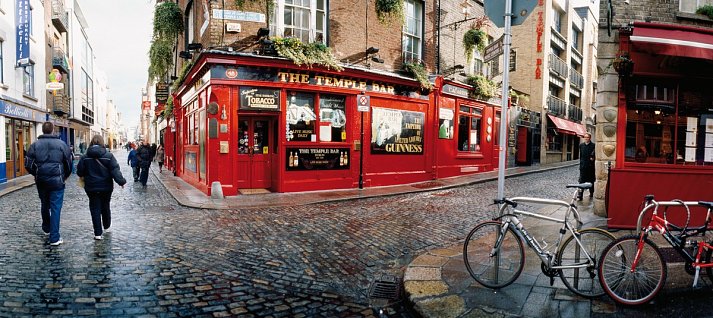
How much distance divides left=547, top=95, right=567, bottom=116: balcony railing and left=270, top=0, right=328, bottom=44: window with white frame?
19.9 meters

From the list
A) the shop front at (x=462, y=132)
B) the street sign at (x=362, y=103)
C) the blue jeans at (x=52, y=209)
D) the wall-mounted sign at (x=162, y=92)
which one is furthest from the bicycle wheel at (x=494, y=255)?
the wall-mounted sign at (x=162, y=92)

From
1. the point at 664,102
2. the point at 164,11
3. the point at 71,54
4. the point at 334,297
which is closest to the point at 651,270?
the point at 334,297

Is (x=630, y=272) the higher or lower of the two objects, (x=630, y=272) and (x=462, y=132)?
the lower

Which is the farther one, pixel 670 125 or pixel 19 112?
pixel 19 112

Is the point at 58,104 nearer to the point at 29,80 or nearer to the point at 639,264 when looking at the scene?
the point at 29,80

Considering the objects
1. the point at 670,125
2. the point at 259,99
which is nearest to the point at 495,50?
the point at 670,125

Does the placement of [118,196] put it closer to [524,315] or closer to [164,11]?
[164,11]

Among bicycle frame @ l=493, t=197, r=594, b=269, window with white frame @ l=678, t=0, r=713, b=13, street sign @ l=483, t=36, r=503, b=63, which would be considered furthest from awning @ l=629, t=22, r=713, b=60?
bicycle frame @ l=493, t=197, r=594, b=269

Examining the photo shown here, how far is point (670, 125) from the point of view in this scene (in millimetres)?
6816

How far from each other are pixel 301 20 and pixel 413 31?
473 centimetres

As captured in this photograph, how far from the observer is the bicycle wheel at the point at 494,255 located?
4.30m

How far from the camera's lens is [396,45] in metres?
14.9

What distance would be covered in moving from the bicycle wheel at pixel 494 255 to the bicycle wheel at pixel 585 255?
389mm

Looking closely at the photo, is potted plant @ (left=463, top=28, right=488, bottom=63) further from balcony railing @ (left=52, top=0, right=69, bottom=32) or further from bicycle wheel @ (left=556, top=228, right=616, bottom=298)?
balcony railing @ (left=52, top=0, right=69, bottom=32)
